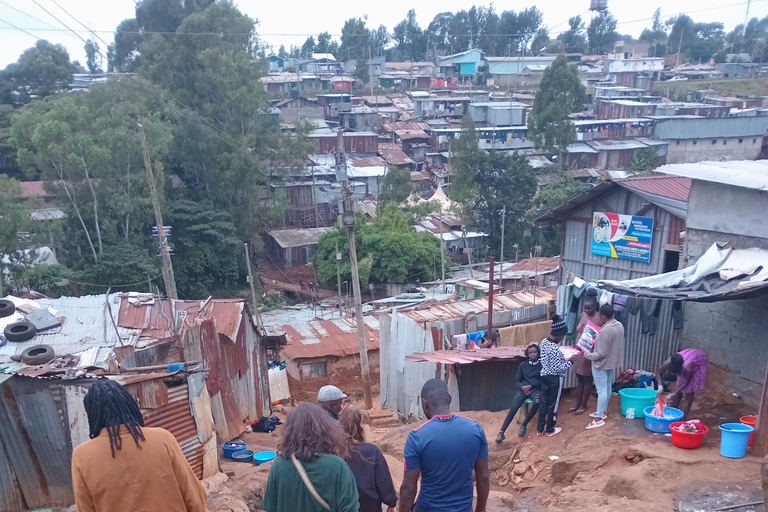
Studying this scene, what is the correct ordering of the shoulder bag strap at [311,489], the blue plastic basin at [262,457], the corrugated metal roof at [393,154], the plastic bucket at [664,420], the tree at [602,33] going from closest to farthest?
the shoulder bag strap at [311,489] < the plastic bucket at [664,420] < the blue plastic basin at [262,457] < the corrugated metal roof at [393,154] < the tree at [602,33]

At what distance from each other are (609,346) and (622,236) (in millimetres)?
5433

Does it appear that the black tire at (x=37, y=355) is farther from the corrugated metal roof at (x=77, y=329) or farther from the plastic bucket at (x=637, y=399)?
the plastic bucket at (x=637, y=399)

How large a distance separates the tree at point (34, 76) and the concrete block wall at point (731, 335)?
131ft

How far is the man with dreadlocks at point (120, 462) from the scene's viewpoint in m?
2.51

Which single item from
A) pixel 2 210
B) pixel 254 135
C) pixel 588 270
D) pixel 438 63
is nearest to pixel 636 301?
pixel 588 270

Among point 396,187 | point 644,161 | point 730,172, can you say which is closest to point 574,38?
point 644,161

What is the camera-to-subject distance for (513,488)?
273 inches

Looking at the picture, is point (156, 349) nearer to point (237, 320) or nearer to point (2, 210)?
point (237, 320)

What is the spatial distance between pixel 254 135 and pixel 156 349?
76.4ft

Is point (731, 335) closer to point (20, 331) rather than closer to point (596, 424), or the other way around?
point (596, 424)

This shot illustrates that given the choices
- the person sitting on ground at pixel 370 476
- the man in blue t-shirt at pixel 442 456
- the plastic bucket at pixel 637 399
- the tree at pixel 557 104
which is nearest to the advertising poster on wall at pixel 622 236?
the plastic bucket at pixel 637 399

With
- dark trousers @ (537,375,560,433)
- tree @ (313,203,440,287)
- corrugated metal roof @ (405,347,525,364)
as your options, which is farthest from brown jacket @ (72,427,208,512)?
tree @ (313,203,440,287)

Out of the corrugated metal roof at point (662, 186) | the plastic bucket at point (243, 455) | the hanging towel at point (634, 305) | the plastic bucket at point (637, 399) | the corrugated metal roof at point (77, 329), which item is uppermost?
the corrugated metal roof at point (662, 186)

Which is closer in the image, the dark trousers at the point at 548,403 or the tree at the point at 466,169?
the dark trousers at the point at 548,403
